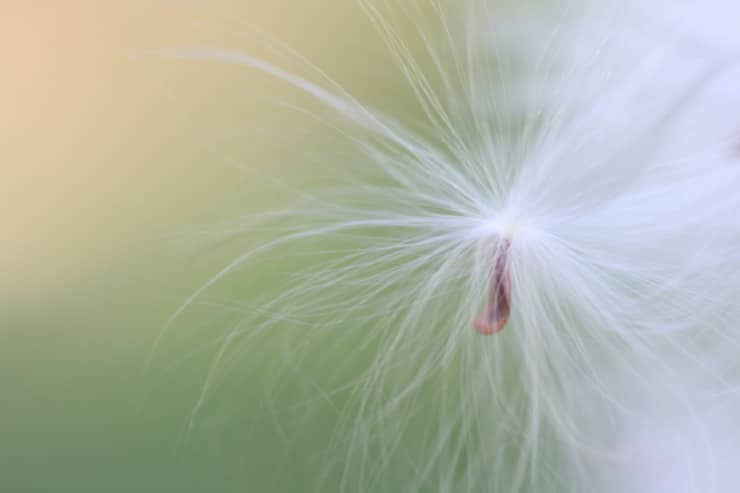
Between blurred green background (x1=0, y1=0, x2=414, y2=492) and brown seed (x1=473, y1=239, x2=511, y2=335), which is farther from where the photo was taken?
blurred green background (x1=0, y1=0, x2=414, y2=492)

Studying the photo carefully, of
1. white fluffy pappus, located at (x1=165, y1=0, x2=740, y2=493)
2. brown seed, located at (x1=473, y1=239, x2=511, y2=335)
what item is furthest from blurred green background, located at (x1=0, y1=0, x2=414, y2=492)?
brown seed, located at (x1=473, y1=239, x2=511, y2=335)

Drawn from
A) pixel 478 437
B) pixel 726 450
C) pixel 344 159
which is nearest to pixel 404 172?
pixel 344 159

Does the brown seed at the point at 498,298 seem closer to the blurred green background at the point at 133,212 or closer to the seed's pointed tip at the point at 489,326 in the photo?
the seed's pointed tip at the point at 489,326

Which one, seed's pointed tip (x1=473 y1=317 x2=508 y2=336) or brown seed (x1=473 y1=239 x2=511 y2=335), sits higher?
brown seed (x1=473 y1=239 x2=511 y2=335)

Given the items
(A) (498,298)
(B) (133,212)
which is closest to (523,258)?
(A) (498,298)

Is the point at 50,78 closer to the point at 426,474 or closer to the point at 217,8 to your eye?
the point at 217,8

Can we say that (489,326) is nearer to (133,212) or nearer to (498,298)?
(498,298)

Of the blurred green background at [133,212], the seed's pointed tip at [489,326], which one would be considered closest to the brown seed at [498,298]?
the seed's pointed tip at [489,326]

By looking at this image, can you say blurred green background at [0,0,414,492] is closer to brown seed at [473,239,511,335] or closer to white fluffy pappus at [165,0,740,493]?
white fluffy pappus at [165,0,740,493]

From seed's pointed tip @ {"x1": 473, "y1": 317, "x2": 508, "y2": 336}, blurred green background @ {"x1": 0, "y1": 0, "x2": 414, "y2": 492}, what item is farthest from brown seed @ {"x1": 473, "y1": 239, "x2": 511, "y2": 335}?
blurred green background @ {"x1": 0, "y1": 0, "x2": 414, "y2": 492}
